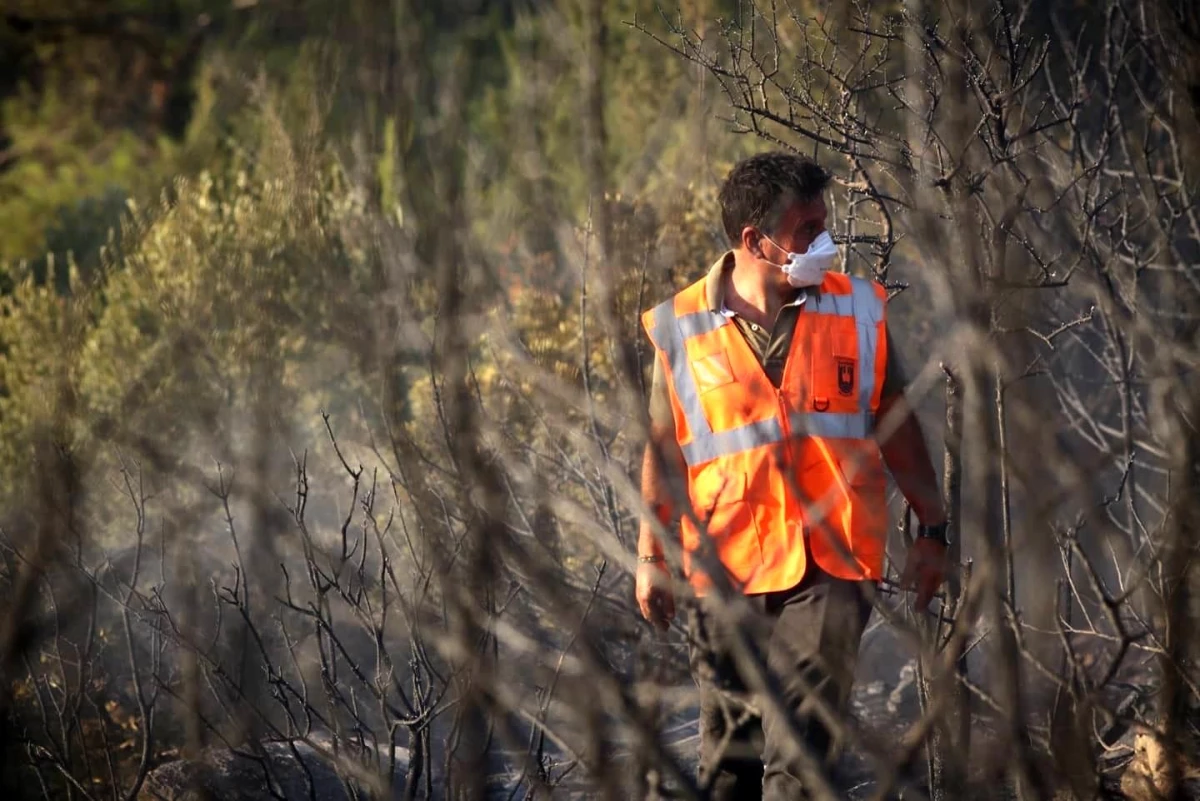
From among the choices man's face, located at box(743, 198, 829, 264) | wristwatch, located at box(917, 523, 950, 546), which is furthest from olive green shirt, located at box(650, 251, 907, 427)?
wristwatch, located at box(917, 523, 950, 546)

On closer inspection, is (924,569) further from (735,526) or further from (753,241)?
(753,241)

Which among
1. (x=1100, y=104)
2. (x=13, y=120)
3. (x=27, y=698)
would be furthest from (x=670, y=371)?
(x=13, y=120)

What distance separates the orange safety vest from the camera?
3482mm

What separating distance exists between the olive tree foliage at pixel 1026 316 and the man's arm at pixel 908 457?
16cm

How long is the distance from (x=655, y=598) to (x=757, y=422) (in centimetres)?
52

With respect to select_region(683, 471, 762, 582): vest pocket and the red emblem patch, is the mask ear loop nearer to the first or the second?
the red emblem patch

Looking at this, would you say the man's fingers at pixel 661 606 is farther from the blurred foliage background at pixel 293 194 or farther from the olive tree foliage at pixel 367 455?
the blurred foliage background at pixel 293 194

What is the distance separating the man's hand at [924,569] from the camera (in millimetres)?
3445

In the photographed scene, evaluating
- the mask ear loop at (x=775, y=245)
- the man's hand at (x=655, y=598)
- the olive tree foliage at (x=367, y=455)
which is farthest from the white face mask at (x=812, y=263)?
the man's hand at (x=655, y=598)

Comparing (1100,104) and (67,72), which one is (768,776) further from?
(67,72)

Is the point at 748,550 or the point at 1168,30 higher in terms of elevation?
the point at 1168,30

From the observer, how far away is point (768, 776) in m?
3.40

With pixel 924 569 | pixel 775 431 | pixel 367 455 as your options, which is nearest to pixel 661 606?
pixel 775 431

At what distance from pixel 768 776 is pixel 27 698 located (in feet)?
14.7
